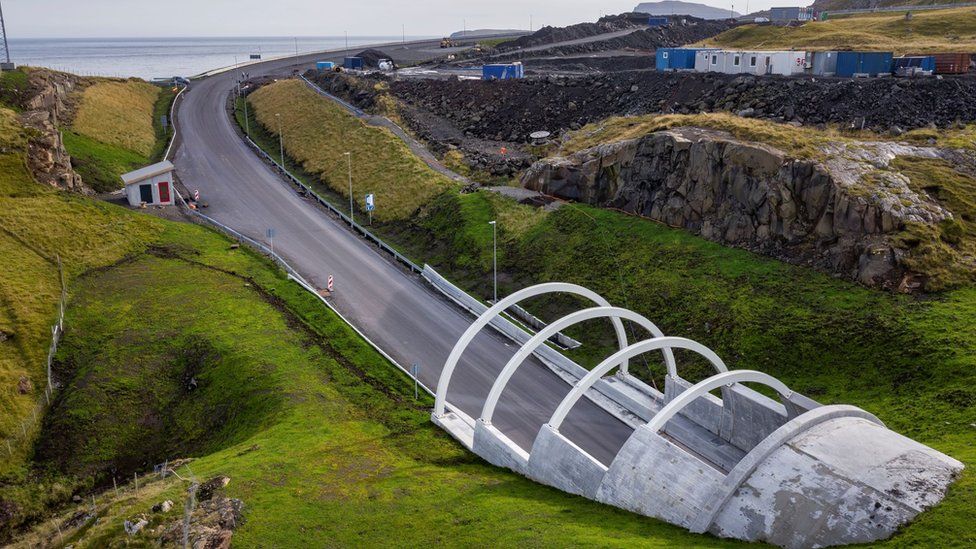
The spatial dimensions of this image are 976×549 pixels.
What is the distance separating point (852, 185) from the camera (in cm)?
4297

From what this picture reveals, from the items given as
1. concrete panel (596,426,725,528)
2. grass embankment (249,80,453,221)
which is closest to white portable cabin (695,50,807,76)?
grass embankment (249,80,453,221)

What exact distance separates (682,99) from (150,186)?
49.0 meters

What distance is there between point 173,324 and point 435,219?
24499mm

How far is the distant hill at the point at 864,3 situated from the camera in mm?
112812

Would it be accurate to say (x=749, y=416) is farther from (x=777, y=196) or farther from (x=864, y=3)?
(x=864, y=3)

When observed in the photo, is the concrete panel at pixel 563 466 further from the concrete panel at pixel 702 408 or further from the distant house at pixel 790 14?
the distant house at pixel 790 14

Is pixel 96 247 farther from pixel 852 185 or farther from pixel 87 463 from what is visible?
pixel 852 185

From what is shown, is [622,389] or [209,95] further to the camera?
[209,95]

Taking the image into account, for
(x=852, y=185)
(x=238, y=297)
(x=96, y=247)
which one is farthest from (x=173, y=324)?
(x=852, y=185)

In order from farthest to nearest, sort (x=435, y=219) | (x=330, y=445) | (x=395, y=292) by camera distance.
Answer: (x=435, y=219) < (x=395, y=292) < (x=330, y=445)

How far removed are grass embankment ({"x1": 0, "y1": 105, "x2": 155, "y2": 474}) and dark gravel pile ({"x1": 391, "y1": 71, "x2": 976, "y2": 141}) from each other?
40.0 metres

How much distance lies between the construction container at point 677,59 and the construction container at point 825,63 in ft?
40.4

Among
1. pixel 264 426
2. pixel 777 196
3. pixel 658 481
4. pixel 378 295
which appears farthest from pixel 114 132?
pixel 658 481

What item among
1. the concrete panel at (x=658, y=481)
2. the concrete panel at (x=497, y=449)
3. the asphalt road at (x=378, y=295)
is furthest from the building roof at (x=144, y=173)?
the concrete panel at (x=658, y=481)
